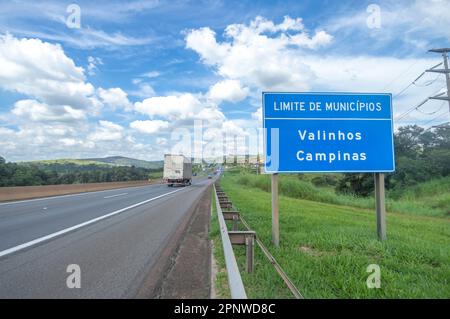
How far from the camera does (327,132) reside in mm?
7266

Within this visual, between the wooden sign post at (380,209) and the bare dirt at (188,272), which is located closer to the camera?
the bare dirt at (188,272)

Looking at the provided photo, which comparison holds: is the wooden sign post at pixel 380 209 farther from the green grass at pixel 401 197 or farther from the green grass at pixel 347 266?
the green grass at pixel 401 197

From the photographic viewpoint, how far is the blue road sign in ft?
23.4

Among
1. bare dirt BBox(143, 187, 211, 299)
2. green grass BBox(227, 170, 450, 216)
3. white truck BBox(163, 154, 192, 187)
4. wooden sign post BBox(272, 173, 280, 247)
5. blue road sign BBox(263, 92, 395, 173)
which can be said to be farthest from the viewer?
white truck BBox(163, 154, 192, 187)

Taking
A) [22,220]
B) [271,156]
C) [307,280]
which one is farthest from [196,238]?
[22,220]

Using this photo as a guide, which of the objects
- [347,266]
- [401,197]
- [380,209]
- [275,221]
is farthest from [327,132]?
[401,197]

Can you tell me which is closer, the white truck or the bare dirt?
the bare dirt

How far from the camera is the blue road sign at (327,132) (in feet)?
23.4

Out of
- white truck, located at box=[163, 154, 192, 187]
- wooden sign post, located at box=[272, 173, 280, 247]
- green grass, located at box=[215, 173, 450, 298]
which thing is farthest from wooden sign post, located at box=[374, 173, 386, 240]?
white truck, located at box=[163, 154, 192, 187]

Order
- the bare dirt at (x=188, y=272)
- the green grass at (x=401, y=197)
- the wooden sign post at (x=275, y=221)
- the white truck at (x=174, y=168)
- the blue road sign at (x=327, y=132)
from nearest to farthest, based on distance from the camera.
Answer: the bare dirt at (x=188, y=272)
the wooden sign post at (x=275, y=221)
the blue road sign at (x=327, y=132)
the green grass at (x=401, y=197)
the white truck at (x=174, y=168)

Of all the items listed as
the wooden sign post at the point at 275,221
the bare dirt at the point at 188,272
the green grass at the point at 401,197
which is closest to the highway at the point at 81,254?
the bare dirt at the point at 188,272

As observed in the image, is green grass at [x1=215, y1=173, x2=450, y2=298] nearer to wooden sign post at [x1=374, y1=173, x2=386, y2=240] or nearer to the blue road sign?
wooden sign post at [x1=374, y1=173, x2=386, y2=240]
